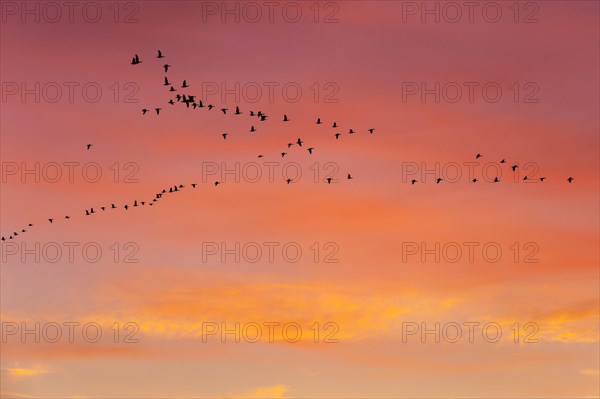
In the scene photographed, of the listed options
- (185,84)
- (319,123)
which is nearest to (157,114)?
(185,84)

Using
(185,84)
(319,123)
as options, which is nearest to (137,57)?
(185,84)

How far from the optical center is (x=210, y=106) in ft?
628

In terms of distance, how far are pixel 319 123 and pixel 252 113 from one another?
965 centimetres

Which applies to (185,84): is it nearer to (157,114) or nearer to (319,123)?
(157,114)

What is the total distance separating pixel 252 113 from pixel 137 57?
18825 millimetres

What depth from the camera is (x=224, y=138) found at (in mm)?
199500

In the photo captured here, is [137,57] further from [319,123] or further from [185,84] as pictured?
[319,123]

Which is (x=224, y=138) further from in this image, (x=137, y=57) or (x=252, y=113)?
(x=137, y=57)

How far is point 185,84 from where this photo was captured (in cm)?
19638

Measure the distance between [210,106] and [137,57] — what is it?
1205cm

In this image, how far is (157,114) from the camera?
7810 inches

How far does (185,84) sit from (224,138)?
9.73m

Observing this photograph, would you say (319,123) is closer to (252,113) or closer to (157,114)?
(252,113)
